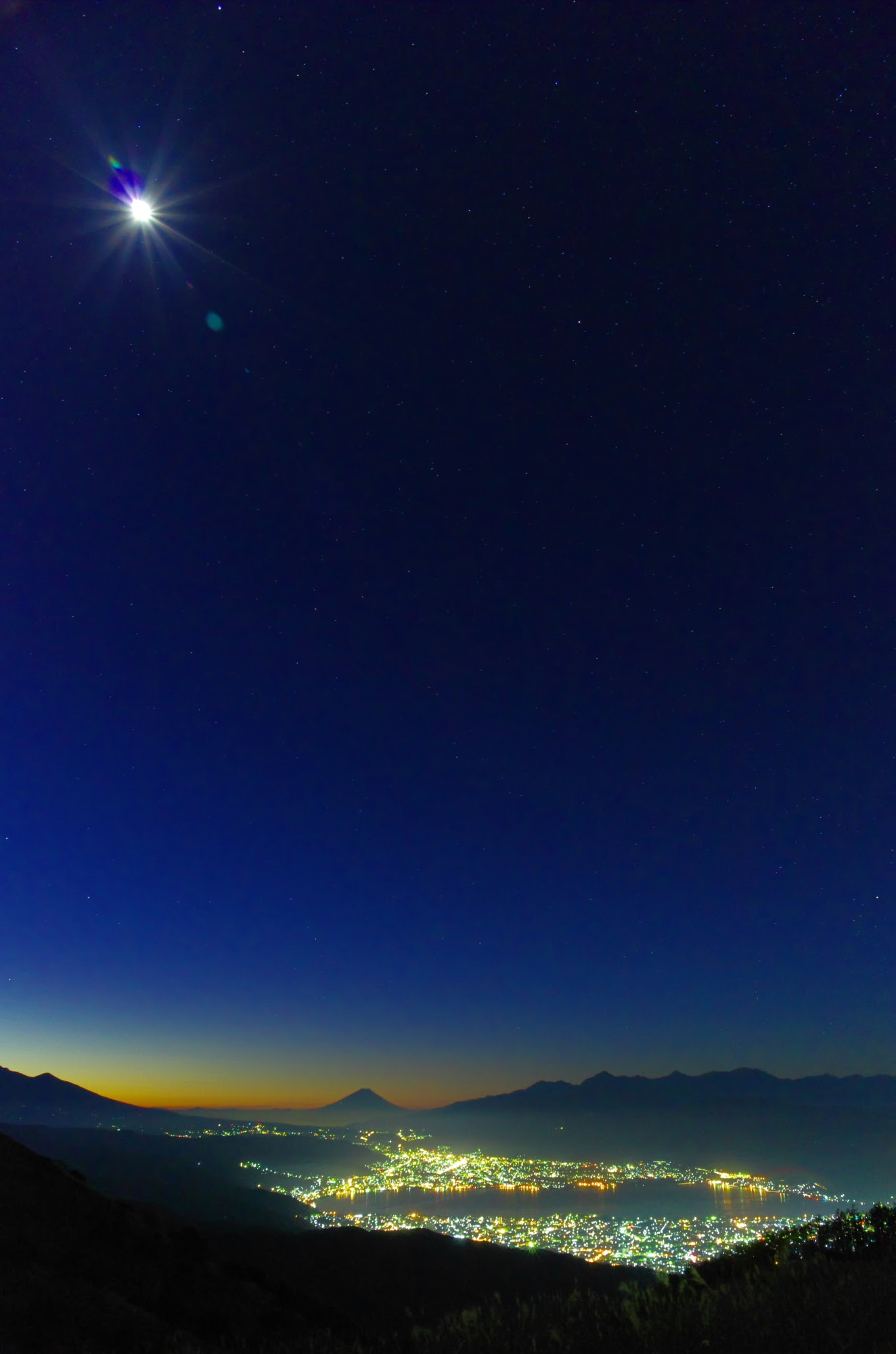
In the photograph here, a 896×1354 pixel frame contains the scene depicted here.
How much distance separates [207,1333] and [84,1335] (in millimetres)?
8195

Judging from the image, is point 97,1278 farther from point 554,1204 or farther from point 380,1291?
point 554,1204

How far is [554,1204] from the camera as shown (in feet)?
563

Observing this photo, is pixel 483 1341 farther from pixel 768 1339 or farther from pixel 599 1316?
pixel 768 1339

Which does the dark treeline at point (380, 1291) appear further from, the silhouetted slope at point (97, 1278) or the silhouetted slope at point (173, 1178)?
the silhouetted slope at point (173, 1178)

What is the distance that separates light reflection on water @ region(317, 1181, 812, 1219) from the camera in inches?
6122

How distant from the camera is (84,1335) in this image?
19.1m

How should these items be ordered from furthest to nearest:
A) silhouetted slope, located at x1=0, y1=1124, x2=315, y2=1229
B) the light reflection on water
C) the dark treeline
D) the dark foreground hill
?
the light reflection on water → silhouetted slope, located at x1=0, y1=1124, x2=315, y2=1229 → the dark foreground hill → the dark treeline

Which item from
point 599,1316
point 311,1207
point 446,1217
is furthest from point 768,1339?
point 446,1217

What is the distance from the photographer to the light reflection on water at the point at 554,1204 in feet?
510

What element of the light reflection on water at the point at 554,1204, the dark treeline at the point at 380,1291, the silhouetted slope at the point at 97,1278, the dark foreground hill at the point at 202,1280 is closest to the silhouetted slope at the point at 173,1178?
the light reflection on water at the point at 554,1204

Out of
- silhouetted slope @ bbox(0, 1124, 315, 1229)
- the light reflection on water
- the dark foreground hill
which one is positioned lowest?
the light reflection on water

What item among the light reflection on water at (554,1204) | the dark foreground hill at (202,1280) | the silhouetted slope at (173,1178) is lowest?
the light reflection on water at (554,1204)

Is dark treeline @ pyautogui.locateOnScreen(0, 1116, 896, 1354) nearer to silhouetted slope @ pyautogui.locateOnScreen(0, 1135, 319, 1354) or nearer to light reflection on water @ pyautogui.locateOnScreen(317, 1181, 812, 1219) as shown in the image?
silhouetted slope @ pyautogui.locateOnScreen(0, 1135, 319, 1354)

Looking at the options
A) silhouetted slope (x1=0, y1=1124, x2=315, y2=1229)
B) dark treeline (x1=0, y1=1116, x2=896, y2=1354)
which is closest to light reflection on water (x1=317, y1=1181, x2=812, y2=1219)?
silhouetted slope (x1=0, y1=1124, x2=315, y2=1229)
